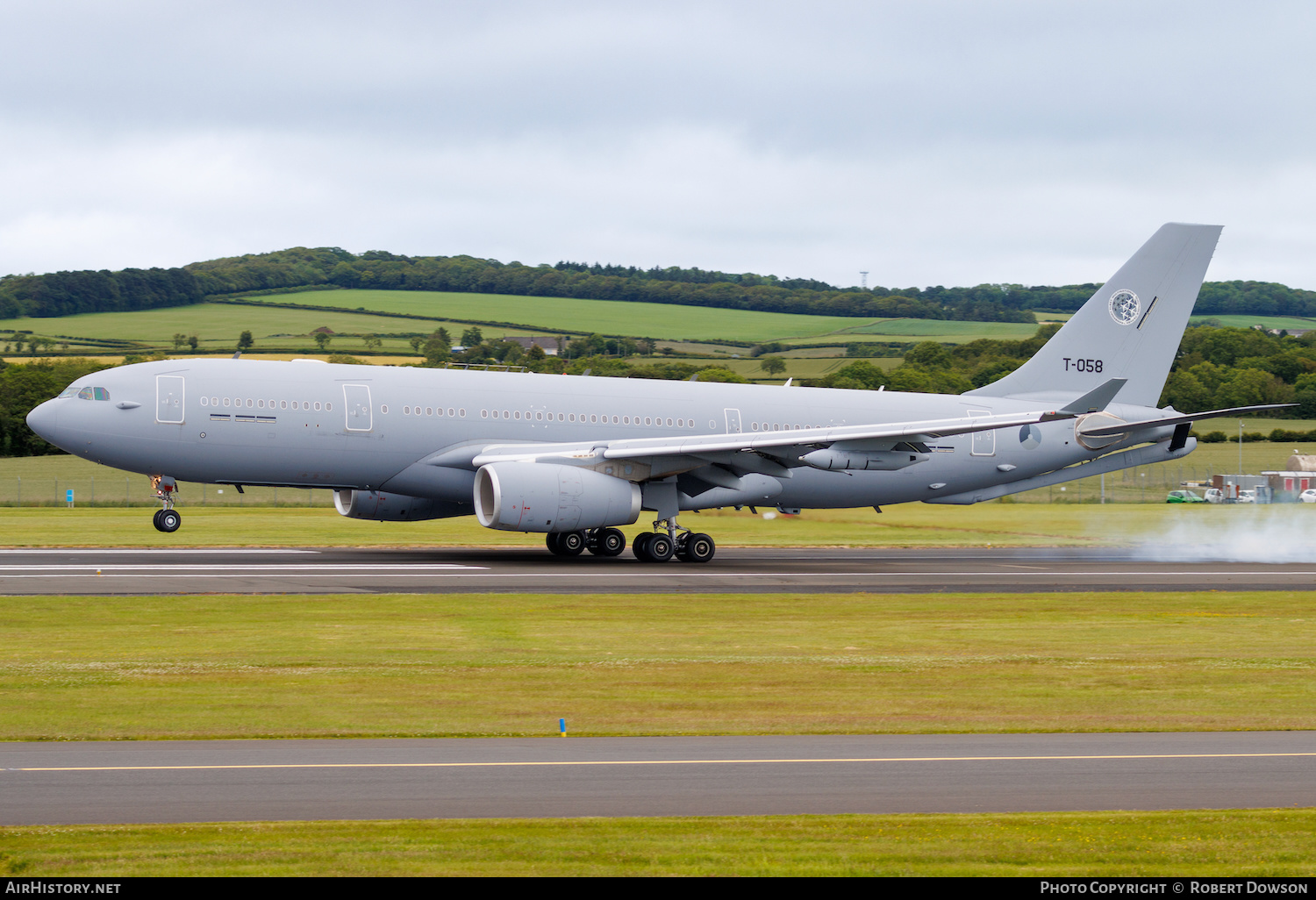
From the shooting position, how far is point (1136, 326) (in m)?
38.7

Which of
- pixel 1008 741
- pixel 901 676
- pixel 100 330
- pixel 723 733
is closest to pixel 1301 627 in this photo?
pixel 901 676

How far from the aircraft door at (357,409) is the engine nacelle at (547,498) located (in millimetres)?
2895

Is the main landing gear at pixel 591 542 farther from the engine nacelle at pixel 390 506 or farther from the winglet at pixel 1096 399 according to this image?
the winglet at pixel 1096 399

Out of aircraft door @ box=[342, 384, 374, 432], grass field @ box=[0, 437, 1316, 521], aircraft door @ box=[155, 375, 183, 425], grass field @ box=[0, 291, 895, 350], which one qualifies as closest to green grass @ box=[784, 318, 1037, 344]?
grass field @ box=[0, 291, 895, 350]

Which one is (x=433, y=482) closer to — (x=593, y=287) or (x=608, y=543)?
Answer: (x=608, y=543)

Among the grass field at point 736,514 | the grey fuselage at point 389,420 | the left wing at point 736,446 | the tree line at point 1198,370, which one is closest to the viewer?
the grey fuselage at point 389,420

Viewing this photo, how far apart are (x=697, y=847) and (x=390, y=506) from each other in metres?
26.5

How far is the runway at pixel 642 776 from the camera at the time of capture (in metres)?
9.15

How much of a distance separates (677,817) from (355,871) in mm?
2319

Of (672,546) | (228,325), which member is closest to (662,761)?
(672,546)

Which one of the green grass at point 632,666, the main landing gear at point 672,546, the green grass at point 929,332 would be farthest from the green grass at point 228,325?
the green grass at point 632,666

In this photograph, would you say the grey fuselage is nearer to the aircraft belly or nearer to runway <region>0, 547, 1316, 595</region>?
the aircraft belly

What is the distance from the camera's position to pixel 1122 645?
18375mm

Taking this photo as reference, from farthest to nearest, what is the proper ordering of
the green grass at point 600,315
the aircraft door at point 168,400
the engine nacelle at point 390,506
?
the green grass at point 600,315 → the engine nacelle at point 390,506 → the aircraft door at point 168,400
